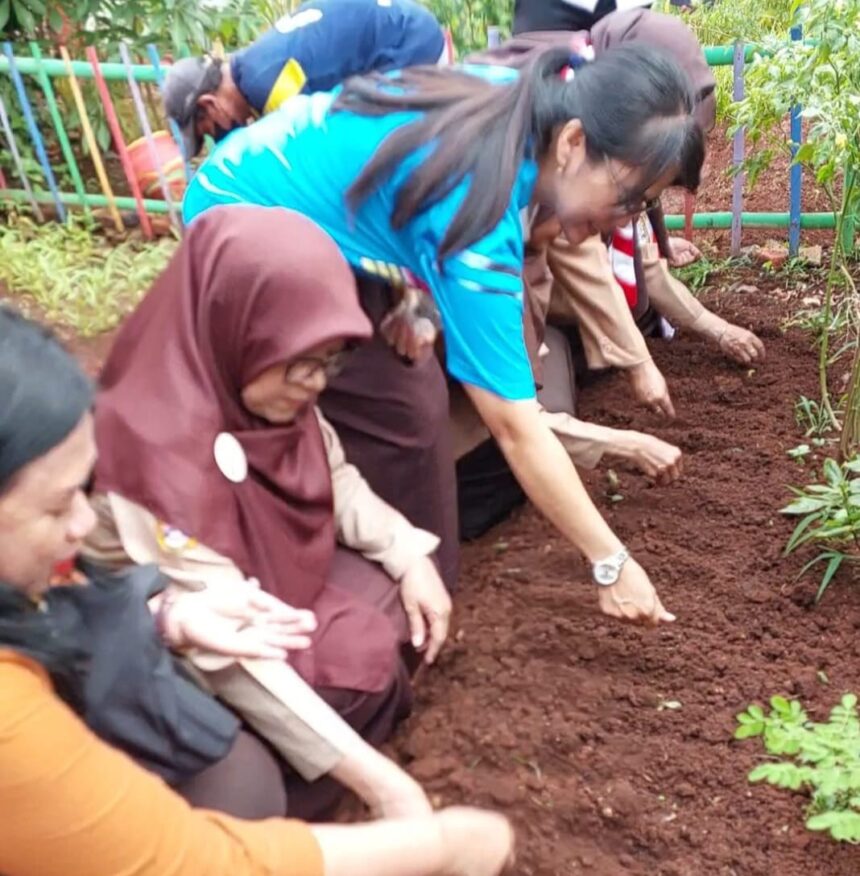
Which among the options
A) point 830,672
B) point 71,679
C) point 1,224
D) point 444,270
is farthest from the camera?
point 1,224

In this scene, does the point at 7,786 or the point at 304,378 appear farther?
the point at 304,378

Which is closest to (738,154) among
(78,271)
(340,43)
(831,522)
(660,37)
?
(660,37)

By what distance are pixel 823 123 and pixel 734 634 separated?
105 centimetres

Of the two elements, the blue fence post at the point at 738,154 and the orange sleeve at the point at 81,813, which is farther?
the blue fence post at the point at 738,154

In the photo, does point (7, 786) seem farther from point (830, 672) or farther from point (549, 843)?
point (830, 672)

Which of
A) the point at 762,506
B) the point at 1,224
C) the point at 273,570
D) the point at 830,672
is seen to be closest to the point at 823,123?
the point at 762,506

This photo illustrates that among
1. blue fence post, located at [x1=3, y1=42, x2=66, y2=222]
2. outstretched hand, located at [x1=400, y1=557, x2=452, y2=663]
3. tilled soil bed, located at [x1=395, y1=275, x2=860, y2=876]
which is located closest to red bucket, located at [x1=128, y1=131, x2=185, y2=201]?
blue fence post, located at [x1=3, y1=42, x2=66, y2=222]

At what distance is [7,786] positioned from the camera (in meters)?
1.06

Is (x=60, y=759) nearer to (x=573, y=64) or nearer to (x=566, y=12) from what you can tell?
(x=573, y=64)

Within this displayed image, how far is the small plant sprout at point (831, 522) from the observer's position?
2.23 metres

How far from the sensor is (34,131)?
5.34 m

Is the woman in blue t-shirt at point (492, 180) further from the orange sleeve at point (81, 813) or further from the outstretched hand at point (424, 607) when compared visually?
the orange sleeve at point (81, 813)

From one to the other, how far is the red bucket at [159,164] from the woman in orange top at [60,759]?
423cm

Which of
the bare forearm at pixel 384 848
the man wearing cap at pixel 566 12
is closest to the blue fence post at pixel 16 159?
the man wearing cap at pixel 566 12
